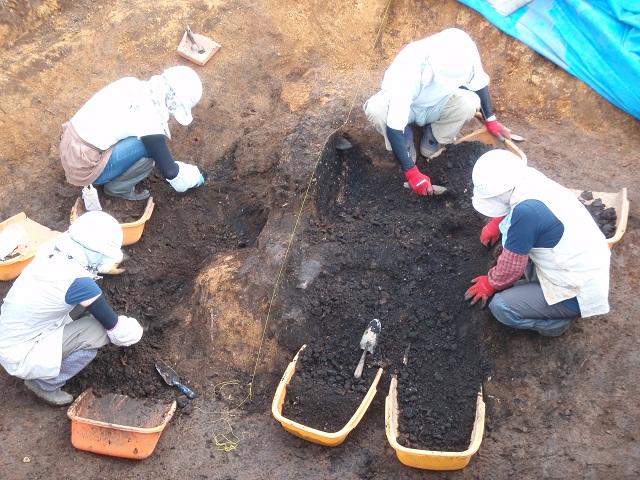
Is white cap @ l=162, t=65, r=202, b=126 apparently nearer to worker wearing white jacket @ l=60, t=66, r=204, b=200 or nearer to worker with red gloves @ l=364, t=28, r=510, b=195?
worker wearing white jacket @ l=60, t=66, r=204, b=200

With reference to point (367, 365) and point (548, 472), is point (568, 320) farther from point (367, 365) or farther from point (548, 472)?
point (367, 365)

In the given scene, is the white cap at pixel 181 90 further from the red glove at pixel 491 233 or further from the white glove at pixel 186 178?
the red glove at pixel 491 233

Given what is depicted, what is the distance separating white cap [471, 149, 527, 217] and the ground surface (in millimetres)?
924

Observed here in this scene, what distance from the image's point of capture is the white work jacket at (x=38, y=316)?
339 centimetres

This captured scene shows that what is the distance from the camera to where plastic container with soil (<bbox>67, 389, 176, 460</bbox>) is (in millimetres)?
3520

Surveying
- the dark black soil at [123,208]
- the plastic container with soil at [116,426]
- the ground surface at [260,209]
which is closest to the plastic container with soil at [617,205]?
the ground surface at [260,209]

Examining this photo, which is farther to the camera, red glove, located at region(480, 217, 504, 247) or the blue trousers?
the blue trousers

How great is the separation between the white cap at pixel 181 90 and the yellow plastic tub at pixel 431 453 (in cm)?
265

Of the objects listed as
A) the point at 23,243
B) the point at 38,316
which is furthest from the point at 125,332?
the point at 23,243

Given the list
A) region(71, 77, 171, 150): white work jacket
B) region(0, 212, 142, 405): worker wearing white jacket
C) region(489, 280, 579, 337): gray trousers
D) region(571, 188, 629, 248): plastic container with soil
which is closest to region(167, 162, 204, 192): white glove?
region(71, 77, 171, 150): white work jacket

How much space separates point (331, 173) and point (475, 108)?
1252 mm

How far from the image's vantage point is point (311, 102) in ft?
18.2

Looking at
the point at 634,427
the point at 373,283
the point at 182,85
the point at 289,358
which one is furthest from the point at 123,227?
the point at 634,427

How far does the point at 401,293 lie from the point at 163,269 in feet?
6.08
